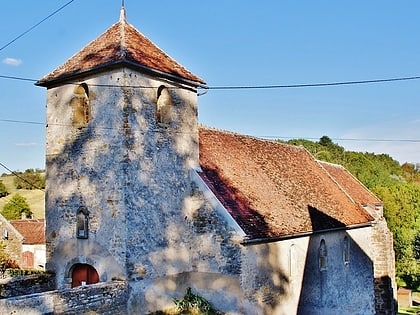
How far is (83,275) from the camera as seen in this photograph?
15641mm

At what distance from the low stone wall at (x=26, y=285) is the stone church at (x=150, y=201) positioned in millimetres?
316

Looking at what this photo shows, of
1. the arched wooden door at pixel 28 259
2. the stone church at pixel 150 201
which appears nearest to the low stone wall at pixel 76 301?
the stone church at pixel 150 201

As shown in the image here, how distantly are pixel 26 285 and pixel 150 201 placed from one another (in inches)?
181

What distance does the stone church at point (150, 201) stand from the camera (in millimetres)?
15109

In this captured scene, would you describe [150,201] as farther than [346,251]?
No

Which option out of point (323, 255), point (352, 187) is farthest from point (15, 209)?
point (323, 255)

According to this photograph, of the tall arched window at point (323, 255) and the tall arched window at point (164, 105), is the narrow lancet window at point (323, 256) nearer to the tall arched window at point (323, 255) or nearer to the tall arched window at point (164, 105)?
the tall arched window at point (323, 255)

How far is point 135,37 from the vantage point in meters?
17.1

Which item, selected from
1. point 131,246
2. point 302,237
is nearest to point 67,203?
point 131,246

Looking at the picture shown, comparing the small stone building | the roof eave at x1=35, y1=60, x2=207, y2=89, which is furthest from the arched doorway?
the small stone building

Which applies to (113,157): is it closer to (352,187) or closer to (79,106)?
(79,106)

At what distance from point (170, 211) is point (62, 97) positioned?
5.22 m

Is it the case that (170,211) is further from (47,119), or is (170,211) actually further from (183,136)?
(47,119)

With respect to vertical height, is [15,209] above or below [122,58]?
below
